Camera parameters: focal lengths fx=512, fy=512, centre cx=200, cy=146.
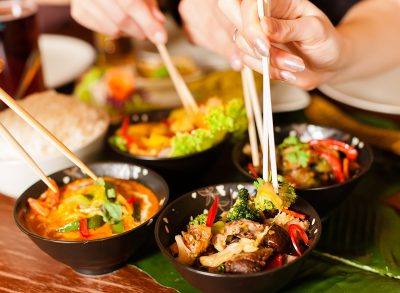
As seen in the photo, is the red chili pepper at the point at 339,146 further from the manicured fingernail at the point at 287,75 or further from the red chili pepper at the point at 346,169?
the manicured fingernail at the point at 287,75

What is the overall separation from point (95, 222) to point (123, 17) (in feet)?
3.34

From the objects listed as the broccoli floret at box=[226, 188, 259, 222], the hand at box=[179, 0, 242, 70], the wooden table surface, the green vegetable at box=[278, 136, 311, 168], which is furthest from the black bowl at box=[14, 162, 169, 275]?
the hand at box=[179, 0, 242, 70]

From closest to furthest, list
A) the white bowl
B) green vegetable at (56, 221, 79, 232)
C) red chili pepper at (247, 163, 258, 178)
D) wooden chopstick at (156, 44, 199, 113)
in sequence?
green vegetable at (56, 221, 79, 232)
red chili pepper at (247, 163, 258, 178)
the white bowl
wooden chopstick at (156, 44, 199, 113)

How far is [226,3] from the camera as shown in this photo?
5.69ft

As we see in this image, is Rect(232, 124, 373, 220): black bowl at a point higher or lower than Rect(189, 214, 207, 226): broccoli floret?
lower

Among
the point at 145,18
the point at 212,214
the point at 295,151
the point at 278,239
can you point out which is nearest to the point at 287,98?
the point at 295,151

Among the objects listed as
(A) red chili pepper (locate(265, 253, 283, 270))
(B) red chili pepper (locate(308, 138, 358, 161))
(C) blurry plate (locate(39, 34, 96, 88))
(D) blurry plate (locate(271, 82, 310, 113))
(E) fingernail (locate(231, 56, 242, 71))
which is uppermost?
(E) fingernail (locate(231, 56, 242, 71))

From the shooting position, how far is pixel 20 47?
2.62 metres

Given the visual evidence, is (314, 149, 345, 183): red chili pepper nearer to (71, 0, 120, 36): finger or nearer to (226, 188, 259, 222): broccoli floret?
(226, 188, 259, 222): broccoli floret

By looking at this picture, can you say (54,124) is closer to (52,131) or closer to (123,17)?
(52,131)

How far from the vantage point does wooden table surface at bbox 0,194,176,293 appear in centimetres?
167

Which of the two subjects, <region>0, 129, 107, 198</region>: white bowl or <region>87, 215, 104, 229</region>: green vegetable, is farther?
<region>0, 129, 107, 198</region>: white bowl

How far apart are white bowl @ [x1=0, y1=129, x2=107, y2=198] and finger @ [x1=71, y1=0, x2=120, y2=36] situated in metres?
0.55

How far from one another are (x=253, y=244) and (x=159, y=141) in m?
0.88
